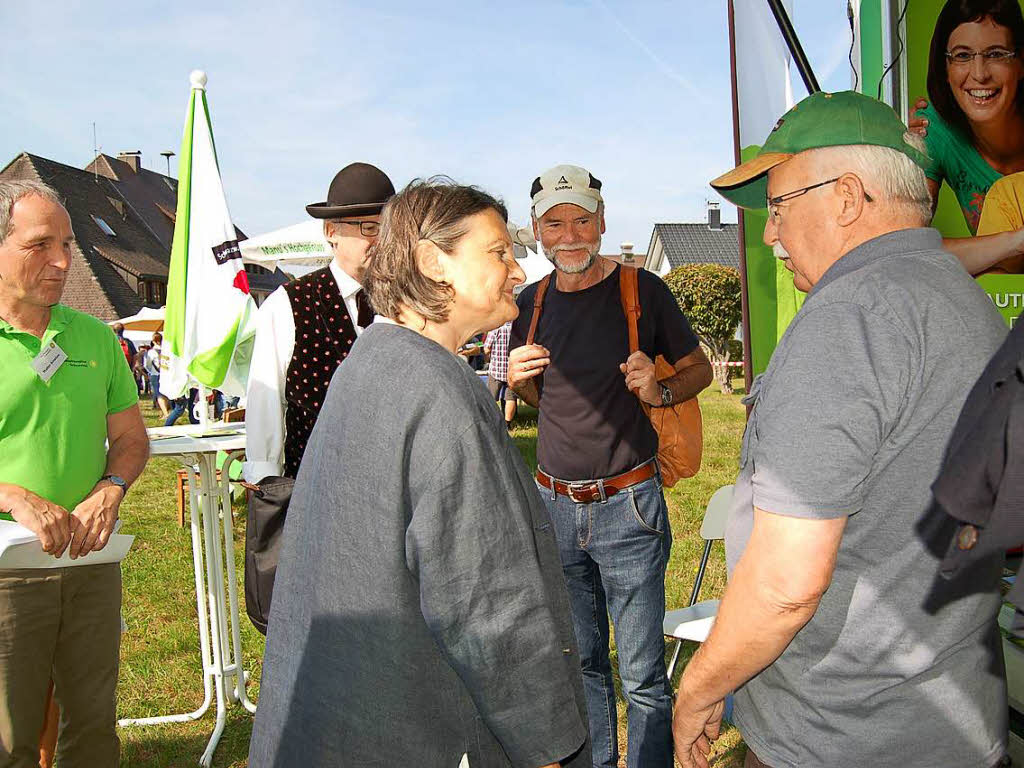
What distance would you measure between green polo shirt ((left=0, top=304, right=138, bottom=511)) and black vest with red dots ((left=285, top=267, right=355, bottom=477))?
65 cm

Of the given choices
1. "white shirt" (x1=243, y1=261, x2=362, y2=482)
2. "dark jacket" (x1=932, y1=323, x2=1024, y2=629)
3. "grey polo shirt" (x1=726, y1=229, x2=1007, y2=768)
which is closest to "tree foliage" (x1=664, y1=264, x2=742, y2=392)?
"white shirt" (x1=243, y1=261, x2=362, y2=482)

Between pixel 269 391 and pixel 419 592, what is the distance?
4.82 ft

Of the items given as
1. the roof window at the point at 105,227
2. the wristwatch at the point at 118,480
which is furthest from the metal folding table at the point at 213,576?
the roof window at the point at 105,227

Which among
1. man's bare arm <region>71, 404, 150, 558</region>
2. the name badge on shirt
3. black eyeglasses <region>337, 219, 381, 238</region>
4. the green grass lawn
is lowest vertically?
the green grass lawn

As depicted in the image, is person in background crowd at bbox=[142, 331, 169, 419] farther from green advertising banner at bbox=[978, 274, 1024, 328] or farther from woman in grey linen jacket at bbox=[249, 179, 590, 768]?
woman in grey linen jacket at bbox=[249, 179, 590, 768]

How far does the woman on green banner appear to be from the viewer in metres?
2.81

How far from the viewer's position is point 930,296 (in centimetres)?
128

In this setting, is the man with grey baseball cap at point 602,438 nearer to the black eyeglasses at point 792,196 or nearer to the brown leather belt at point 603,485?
the brown leather belt at point 603,485

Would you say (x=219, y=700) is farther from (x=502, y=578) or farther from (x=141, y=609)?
(x=502, y=578)

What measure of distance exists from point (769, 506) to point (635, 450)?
1.55m

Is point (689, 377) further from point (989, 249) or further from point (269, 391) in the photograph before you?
point (269, 391)

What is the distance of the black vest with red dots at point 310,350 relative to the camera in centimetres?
263

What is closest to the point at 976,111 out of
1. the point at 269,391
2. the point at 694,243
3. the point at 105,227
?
the point at 269,391

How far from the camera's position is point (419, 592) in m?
1.33
